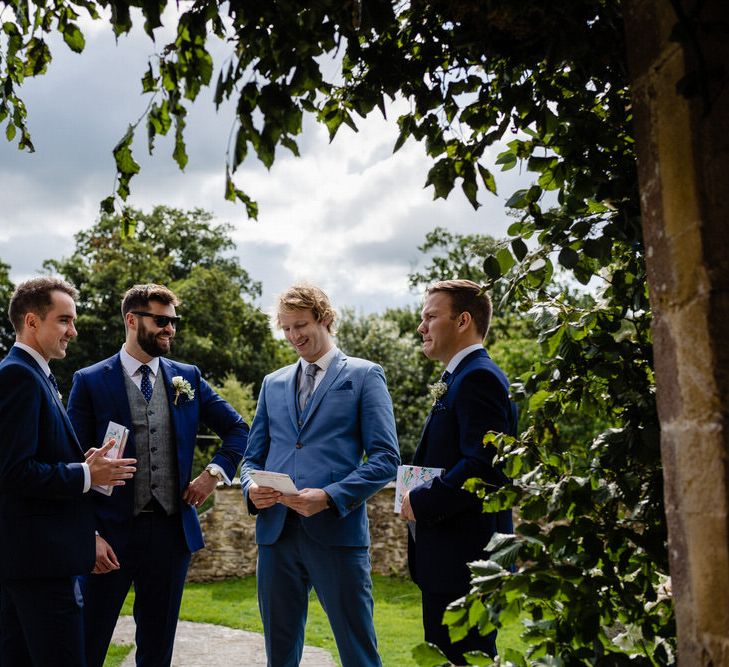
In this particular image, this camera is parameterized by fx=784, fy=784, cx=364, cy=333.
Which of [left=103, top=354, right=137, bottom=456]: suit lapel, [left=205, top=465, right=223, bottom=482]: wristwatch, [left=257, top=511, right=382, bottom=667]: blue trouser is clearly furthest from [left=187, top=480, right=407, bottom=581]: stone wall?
[left=257, top=511, right=382, bottom=667]: blue trouser

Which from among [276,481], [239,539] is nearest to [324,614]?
[239,539]

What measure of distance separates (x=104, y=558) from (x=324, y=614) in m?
6.20

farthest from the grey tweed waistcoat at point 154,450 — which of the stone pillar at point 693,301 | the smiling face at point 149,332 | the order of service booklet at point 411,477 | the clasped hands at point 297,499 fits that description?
the stone pillar at point 693,301

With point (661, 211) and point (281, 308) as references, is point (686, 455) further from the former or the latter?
point (281, 308)

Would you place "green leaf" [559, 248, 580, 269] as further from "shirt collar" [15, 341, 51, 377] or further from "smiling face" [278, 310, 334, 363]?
"shirt collar" [15, 341, 51, 377]

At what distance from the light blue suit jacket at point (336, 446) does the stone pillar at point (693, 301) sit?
2.43m

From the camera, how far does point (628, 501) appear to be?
6.70 feet

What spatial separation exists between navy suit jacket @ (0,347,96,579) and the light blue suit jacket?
0.90 metres

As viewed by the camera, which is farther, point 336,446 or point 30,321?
point 336,446

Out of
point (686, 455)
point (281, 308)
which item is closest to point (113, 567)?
point (281, 308)

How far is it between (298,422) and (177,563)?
1000mm

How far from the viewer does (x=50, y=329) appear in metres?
3.72

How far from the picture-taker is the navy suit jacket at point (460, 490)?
11.0 ft

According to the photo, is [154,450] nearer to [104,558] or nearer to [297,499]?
[104,558]
